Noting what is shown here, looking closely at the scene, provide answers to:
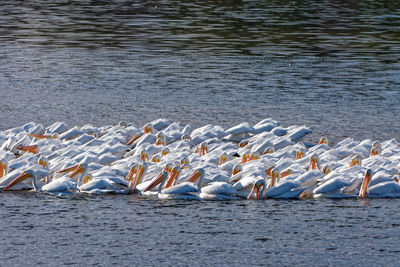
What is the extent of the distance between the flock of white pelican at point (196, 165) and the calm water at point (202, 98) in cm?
43

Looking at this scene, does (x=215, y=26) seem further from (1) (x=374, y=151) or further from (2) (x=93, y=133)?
(1) (x=374, y=151)

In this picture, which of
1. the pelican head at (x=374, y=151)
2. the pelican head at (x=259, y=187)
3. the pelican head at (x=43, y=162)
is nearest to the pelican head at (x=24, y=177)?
the pelican head at (x=43, y=162)

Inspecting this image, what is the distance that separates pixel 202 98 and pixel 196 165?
1120 cm

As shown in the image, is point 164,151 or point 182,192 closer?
point 182,192

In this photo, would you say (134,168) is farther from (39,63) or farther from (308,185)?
(39,63)

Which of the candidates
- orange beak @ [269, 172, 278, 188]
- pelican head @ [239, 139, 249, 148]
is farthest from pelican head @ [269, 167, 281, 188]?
pelican head @ [239, 139, 249, 148]

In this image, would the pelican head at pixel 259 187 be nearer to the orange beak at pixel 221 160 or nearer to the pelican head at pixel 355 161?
the orange beak at pixel 221 160

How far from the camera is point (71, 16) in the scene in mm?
65938

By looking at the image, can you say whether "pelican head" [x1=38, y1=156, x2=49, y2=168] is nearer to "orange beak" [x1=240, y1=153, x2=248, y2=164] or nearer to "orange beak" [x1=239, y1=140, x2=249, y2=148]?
"orange beak" [x1=240, y1=153, x2=248, y2=164]

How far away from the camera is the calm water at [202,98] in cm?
1504

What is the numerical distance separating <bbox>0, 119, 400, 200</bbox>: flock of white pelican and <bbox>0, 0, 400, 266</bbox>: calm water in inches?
16.7

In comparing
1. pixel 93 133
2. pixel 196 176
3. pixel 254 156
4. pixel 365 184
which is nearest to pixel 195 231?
pixel 196 176

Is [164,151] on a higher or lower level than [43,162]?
lower

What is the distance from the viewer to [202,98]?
30250mm
